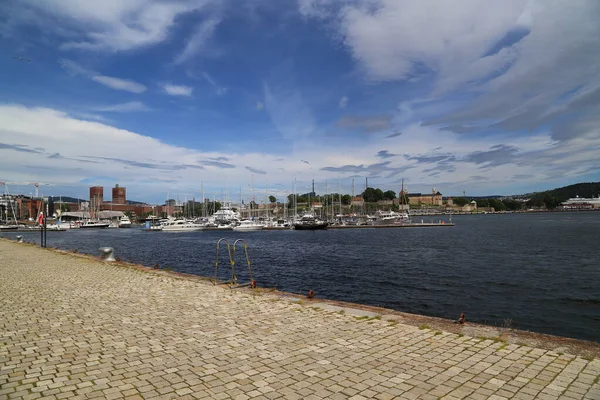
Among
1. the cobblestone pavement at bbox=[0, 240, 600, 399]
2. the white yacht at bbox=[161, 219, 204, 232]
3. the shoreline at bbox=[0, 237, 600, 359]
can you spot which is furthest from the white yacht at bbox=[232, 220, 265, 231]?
the cobblestone pavement at bbox=[0, 240, 600, 399]

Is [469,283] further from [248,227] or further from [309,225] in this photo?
[248,227]

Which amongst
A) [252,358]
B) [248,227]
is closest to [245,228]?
[248,227]

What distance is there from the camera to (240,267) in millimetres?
29422

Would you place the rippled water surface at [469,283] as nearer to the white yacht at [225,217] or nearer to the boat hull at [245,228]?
the boat hull at [245,228]

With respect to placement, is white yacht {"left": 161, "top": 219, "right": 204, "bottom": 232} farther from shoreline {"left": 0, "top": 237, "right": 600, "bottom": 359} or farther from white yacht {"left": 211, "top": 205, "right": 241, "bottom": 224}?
shoreline {"left": 0, "top": 237, "right": 600, "bottom": 359}

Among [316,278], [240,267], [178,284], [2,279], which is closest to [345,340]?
[178,284]

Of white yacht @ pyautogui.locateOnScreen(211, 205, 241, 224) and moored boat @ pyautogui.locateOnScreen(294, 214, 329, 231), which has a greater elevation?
white yacht @ pyautogui.locateOnScreen(211, 205, 241, 224)

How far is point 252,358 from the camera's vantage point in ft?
21.0

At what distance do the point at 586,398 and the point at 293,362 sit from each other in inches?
163

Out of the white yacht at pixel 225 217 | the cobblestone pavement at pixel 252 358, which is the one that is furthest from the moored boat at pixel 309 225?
the cobblestone pavement at pixel 252 358

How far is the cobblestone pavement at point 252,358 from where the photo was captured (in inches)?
204

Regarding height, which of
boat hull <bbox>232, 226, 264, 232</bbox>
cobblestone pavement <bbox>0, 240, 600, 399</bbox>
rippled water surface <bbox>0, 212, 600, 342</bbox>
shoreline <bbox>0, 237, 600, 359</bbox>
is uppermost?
cobblestone pavement <bbox>0, 240, 600, 399</bbox>

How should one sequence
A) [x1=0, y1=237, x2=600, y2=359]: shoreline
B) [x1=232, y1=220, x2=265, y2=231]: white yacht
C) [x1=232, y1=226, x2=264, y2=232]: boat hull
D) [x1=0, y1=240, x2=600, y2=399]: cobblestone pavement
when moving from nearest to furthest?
1. [x1=0, y1=240, x2=600, y2=399]: cobblestone pavement
2. [x1=0, y1=237, x2=600, y2=359]: shoreline
3. [x1=232, y1=226, x2=264, y2=232]: boat hull
4. [x1=232, y1=220, x2=265, y2=231]: white yacht

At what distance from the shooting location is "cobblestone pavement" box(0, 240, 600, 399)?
17.0ft
